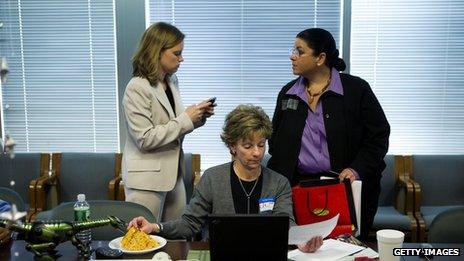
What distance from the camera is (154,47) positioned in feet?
8.39

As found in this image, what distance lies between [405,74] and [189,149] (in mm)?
1885

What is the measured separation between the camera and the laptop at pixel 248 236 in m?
1.55

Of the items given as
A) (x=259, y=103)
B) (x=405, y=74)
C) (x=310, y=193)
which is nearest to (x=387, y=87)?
(x=405, y=74)

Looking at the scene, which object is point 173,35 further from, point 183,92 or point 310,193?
point 183,92

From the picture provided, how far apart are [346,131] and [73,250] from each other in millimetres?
1413

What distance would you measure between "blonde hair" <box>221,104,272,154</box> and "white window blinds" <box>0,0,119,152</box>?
7.16ft

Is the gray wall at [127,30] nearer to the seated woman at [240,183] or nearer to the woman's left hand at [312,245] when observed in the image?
the seated woman at [240,183]

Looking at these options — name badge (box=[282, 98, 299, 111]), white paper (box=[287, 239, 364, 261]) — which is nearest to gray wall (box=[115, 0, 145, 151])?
name badge (box=[282, 98, 299, 111])

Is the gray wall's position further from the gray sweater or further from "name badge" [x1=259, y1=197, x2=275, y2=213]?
"name badge" [x1=259, y1=197, x2=275, y2=213]

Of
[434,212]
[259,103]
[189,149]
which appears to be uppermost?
[259,103]

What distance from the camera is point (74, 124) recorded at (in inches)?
162

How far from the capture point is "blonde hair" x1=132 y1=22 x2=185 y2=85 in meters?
2.56

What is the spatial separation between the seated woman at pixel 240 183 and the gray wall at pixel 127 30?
2136mm

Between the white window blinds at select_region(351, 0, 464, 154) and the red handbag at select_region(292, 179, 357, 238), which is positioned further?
the white window blinds at select_region(351, 0, 464, 154)
